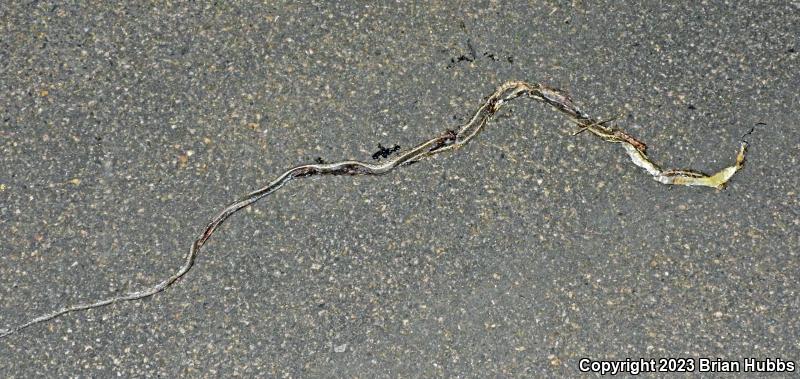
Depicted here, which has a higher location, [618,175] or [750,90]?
[750,90]

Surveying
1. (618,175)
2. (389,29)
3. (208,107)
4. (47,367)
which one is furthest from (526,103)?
(47,367)

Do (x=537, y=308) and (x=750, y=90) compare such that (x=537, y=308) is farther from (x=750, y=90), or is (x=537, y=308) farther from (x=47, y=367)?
(x=47, y=367)

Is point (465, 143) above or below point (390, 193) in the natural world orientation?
above

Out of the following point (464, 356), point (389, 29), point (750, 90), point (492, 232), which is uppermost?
point (389, 29)
